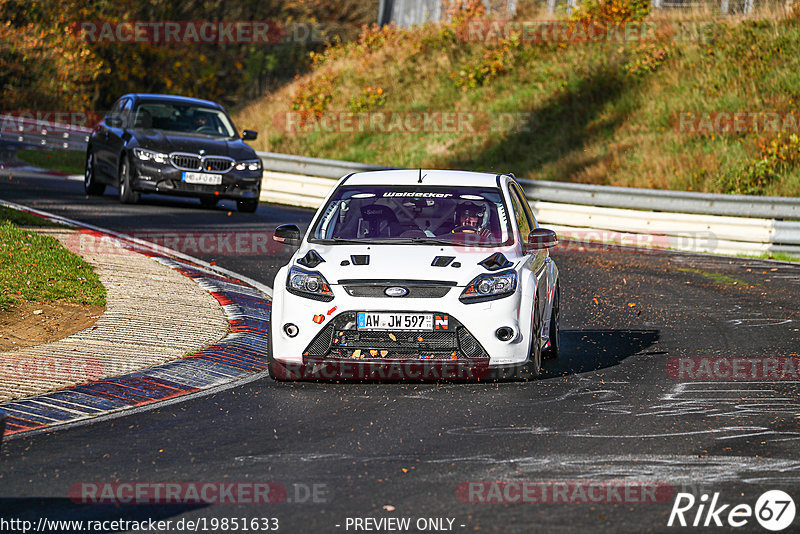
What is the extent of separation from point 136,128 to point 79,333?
11616 millimetres

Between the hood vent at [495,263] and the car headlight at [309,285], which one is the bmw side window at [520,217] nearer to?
the hood vent at [495,263]

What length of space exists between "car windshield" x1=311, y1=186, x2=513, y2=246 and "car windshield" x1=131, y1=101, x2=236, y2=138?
472 inches

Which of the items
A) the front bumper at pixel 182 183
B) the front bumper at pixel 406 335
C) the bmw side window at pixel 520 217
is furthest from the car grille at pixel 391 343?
the front bumper at pixel 182 183

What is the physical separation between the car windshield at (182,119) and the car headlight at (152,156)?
3.97 ft

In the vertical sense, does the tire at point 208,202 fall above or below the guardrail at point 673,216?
below

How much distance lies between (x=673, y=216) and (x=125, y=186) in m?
9.03

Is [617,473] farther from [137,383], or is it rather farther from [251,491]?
[137,383]

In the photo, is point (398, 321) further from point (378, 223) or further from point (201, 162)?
point (201, 162)

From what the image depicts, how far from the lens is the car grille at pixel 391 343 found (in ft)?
28.3

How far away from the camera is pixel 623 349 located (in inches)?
424

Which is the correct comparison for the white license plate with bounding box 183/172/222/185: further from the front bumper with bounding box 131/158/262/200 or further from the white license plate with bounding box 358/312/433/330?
the white license plate with bounding box 358/312/433/330

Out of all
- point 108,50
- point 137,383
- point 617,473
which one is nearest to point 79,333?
point 137,383

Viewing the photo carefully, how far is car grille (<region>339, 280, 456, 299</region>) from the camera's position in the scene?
8.70 metres

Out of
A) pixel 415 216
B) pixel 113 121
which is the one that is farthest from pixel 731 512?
pixel 113 121
